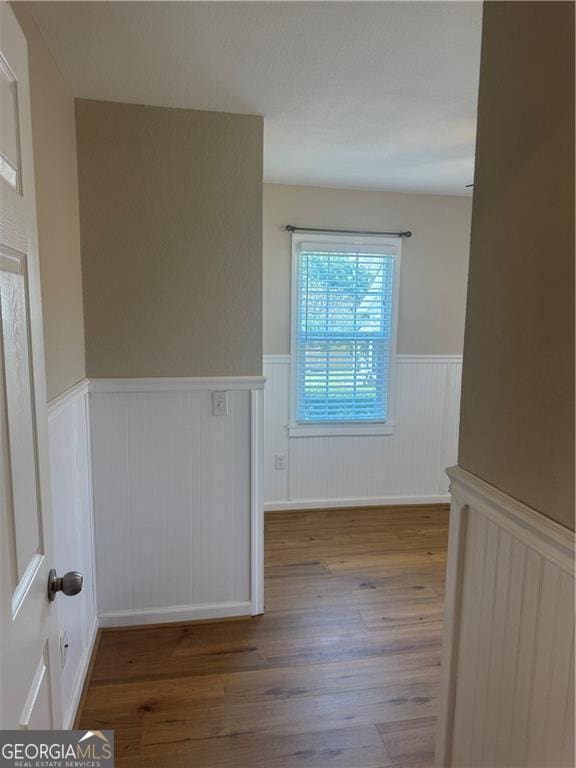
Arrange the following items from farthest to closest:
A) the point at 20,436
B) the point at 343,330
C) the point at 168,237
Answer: the point at 343,330, the point at 168,237, the point at 20,436

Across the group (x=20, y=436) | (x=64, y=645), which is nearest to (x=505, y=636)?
(x=20, y=436)

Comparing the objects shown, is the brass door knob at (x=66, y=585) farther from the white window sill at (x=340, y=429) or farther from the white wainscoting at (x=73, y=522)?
the white window sill at (x=340, y=429)

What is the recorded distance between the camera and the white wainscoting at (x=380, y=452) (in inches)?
147

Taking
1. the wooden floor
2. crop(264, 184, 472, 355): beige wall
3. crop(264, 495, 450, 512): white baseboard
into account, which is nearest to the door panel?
the wooden floor

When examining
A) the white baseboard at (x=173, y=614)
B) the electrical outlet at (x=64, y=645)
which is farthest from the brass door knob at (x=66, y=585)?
the white baseboard at (x=173, y=614)

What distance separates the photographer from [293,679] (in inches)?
80.7

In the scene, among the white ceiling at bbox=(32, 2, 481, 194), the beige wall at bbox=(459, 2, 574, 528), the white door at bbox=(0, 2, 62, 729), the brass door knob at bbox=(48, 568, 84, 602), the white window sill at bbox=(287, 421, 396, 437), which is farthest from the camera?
the white window sill at bbox=(287, 421, 396, 437)

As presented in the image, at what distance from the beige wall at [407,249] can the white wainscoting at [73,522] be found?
1.85m

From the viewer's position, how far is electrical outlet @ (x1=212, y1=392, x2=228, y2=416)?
2324 millimetres

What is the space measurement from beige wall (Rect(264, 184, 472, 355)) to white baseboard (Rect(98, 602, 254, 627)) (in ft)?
6.13

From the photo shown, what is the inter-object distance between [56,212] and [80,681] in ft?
6.07

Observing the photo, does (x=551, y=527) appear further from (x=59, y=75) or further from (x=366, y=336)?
(x=366, y=336)

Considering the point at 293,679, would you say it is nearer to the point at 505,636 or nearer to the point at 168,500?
the point at 168,500

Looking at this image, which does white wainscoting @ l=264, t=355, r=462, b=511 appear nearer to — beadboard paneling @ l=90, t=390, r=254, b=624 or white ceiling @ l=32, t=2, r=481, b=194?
beadboard paneling @ l=90, t=390, r=254, b=624
